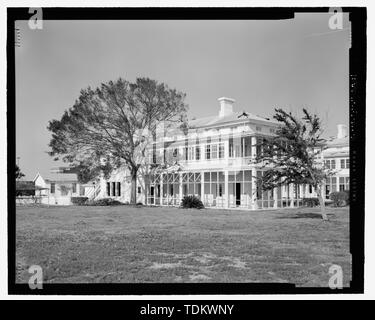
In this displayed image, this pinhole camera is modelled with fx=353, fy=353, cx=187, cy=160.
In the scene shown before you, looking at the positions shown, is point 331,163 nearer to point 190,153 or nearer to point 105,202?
point 190,153

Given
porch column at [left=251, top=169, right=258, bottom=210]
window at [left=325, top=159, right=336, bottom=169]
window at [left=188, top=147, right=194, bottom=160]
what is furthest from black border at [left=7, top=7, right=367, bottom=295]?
window at [left=188, top=147, right=194, bottom=160]

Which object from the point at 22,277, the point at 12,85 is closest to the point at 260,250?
the point at 22,277

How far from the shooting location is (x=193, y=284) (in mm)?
4414

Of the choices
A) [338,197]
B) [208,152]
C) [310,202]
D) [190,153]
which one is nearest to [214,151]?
[208,152]

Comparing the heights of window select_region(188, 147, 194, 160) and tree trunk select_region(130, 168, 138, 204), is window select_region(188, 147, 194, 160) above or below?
above

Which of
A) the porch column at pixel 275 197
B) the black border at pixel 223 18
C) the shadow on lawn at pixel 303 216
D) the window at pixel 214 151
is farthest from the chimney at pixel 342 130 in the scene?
the porch column at pixel 275 197

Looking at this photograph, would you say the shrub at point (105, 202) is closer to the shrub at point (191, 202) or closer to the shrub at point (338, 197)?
the shrub at point (191, 202)

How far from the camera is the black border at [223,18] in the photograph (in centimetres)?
425

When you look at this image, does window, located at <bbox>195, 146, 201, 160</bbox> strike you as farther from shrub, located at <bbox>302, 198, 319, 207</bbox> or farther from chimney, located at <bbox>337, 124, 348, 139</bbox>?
shrub, located at <bbox>302, 198, 319, 207</bbox>

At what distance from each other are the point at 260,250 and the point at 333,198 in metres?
1.93

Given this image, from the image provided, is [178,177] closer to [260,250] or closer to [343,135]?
[260,250]

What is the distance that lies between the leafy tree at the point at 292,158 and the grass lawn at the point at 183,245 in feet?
2.75

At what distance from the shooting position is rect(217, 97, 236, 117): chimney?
5570 millimetres

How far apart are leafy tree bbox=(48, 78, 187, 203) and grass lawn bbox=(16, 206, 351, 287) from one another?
1.23 m
